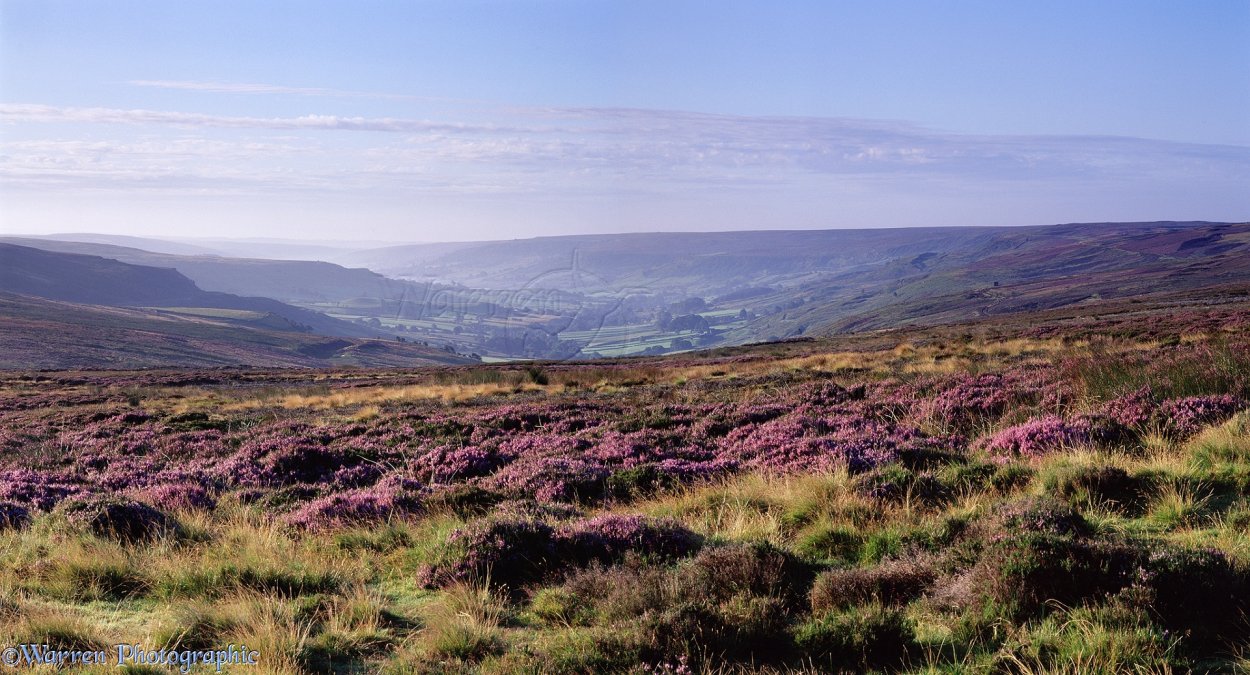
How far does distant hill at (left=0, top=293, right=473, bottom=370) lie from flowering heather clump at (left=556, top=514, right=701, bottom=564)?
298 feet

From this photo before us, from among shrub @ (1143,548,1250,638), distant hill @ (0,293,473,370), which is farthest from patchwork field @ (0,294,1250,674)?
distant hill @ (0,293,473,370)

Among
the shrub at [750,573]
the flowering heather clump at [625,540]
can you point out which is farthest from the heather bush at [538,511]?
the shrub at [750,573]

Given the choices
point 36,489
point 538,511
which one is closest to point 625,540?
point 538,511

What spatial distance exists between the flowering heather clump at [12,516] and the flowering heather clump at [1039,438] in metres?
11.4

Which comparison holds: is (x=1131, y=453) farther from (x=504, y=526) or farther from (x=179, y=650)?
(x=179, y=650)

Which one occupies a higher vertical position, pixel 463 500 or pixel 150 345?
pixel 463 500

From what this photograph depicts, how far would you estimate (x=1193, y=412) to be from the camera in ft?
32.1

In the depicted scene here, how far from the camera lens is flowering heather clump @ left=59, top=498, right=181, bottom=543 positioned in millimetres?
7676

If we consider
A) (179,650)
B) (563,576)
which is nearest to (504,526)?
A: (563,576)

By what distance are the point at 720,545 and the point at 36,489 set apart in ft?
34.7

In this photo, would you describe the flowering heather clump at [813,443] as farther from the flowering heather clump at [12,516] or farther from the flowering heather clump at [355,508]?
the flowering heather clump at [12,516]

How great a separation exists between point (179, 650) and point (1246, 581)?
6.32m

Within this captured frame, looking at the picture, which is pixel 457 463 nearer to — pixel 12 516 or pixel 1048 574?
pixel 12 516

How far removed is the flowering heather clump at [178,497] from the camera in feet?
32.7
